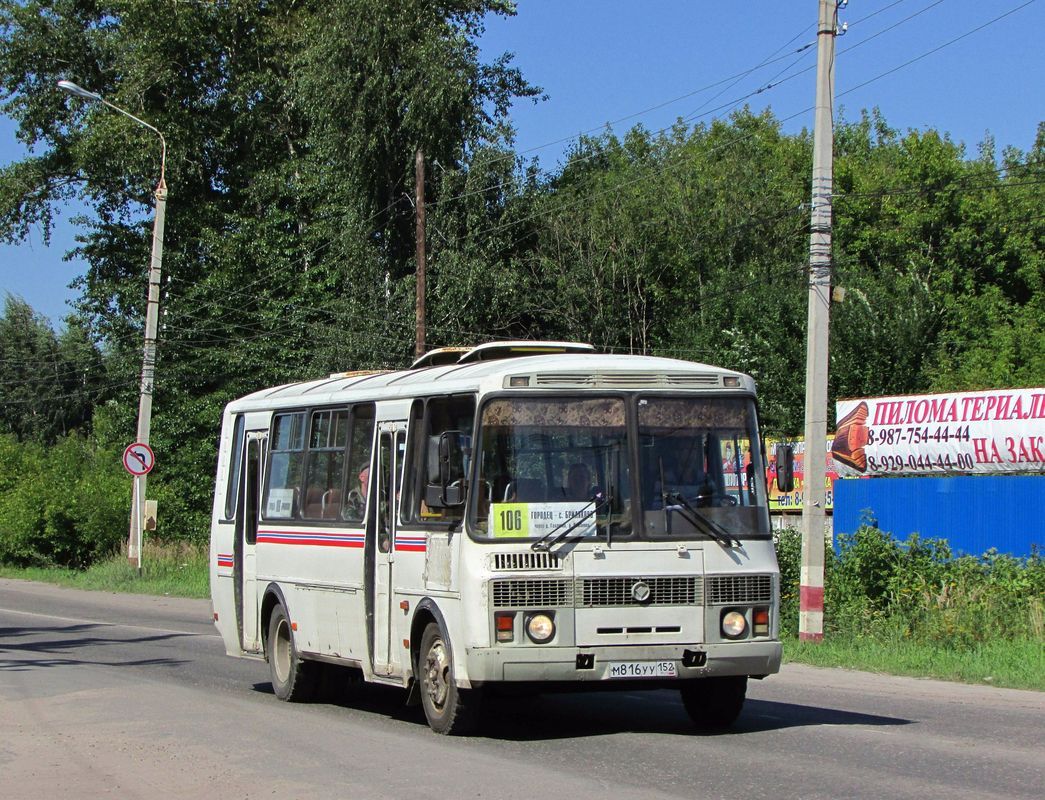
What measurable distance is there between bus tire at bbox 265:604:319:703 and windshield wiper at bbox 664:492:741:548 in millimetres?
4887

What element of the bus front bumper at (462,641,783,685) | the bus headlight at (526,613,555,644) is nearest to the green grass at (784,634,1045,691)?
the bus front bumper at (462,641,783,685)

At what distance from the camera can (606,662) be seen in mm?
9945

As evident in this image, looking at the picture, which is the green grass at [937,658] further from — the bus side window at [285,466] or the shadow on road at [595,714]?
the bus side window at [285,466]

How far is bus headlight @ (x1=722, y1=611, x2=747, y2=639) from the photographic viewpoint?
33.6 ft

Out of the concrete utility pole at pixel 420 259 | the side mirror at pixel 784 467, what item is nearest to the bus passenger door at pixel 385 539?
the side mirror at pixel 784 467

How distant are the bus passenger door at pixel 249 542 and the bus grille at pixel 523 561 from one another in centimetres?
544

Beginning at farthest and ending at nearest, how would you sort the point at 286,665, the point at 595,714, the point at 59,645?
1. the point at 59,645
2. the point at 286,665
3. the point at 595,714

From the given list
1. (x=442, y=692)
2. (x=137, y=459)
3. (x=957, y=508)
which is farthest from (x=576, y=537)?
(x=137, y=459)

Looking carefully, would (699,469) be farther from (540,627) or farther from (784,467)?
(540,627)

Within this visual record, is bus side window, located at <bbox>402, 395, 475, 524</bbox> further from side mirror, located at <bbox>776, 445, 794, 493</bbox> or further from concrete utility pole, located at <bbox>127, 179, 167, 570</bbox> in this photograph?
concrete utility pole, located at <bbox>127, 179, 167, 570</bbox>

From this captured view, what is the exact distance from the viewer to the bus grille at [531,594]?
990 cm

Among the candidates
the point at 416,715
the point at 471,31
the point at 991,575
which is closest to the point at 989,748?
the point at 416,715

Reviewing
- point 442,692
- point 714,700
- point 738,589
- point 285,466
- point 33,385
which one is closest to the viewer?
point 738,589

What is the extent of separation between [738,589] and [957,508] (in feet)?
59.0
